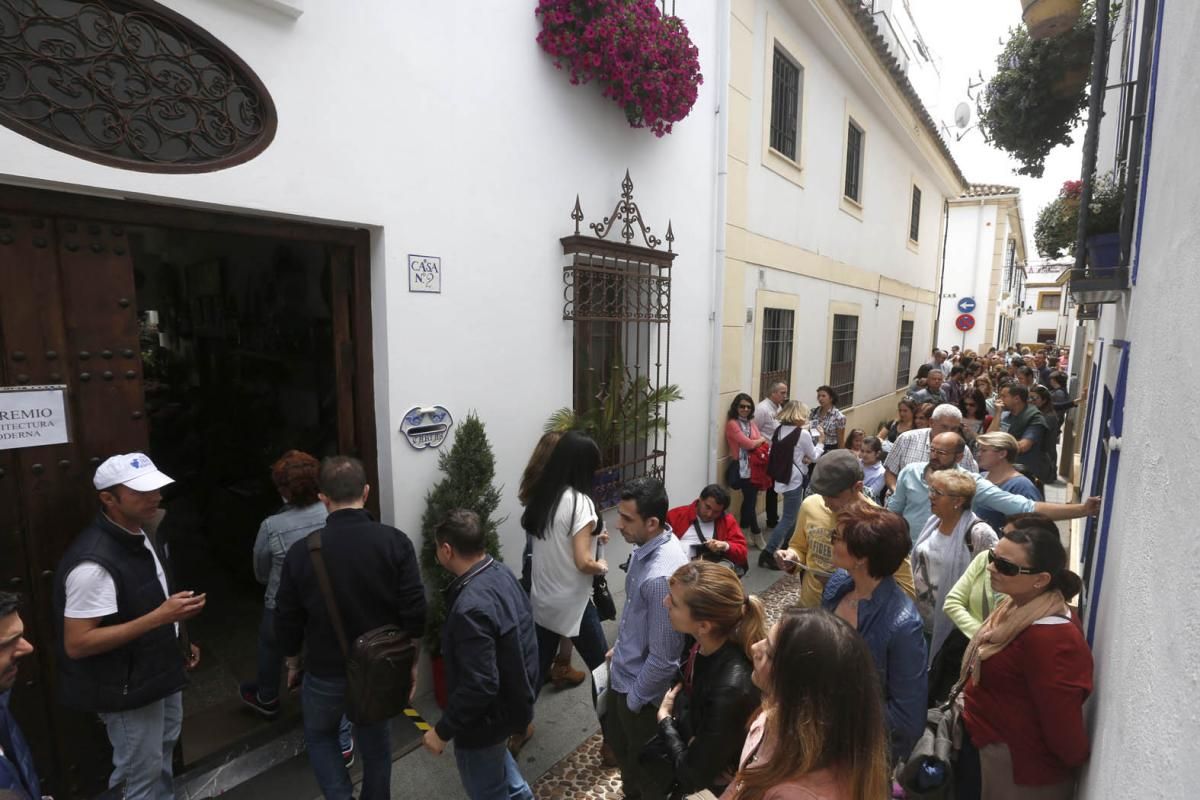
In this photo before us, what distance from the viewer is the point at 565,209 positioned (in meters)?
4.58

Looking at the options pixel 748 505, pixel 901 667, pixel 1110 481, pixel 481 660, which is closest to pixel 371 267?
pixel 481 660

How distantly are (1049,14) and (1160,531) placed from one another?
480cm

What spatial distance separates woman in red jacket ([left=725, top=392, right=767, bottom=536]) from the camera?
258 inches

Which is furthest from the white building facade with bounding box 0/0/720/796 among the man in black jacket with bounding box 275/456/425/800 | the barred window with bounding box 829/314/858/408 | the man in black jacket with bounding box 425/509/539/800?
the barred window with bounding box 829/314/858/408

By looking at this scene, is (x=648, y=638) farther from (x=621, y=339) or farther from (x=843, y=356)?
(x=843, y=356)

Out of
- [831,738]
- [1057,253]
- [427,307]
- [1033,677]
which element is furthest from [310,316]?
[1057,253]

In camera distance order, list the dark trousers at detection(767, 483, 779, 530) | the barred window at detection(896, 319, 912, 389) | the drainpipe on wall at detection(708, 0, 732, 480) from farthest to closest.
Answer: the barred window at detection(896, 319, 912, 389)
the dark trousers at detection(767, 483, 779, 530)
the drainpipe on wall at detection(708, 0, 732, 480)

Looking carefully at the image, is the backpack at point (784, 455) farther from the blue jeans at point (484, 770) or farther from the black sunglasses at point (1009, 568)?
the blue jeans at point (484, 770)

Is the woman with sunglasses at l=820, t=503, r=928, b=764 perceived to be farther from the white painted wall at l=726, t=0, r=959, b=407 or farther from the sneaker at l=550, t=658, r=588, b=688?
the white painted wall at l=726, t=0, r=959, b=407

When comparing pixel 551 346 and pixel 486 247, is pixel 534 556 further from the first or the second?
pixel 486 247

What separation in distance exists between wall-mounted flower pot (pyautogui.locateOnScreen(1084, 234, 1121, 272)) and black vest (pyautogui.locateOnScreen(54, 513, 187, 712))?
14.6 ft

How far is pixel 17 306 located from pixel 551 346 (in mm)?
2908

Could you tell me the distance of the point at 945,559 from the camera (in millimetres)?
3045

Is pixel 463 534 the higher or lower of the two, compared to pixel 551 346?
lower
